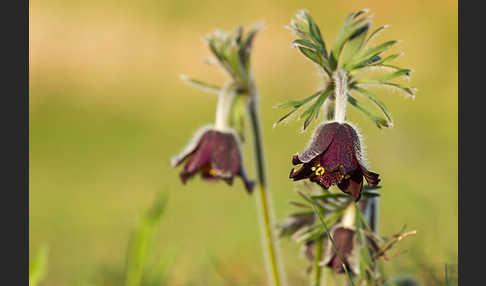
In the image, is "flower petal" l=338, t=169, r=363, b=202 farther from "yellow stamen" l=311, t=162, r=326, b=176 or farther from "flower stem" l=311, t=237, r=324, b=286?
"flower stem" l=311, t=237, r=324, b=286

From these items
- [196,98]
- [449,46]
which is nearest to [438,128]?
[449,46]

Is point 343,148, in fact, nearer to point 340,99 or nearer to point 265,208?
point 340,99

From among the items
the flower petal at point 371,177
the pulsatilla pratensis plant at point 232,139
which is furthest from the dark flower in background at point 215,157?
the flower petal at point 371,177

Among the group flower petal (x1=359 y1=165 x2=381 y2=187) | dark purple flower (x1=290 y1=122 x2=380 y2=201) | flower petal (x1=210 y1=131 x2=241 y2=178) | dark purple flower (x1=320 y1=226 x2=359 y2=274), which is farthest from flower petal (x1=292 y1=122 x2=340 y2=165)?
flower petal (x1=210 y1=131 x2=241 y2=178)

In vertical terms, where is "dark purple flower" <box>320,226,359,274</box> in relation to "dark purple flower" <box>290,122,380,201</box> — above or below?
below

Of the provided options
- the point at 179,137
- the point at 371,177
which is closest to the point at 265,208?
the point at 371,177

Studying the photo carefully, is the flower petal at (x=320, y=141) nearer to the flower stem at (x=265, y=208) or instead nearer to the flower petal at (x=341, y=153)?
the flower petal at (x=341, y=153)
